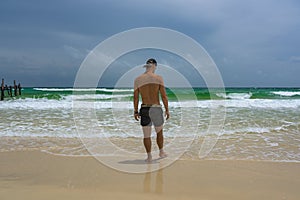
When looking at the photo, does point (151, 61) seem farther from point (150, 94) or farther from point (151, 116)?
point (151, 116)

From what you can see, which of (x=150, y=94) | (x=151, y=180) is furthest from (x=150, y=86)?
(x=151, y=180)

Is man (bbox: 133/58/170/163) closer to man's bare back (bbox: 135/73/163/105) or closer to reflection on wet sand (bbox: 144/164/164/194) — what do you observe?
man's bare back (bbox: 135/73/163/105)

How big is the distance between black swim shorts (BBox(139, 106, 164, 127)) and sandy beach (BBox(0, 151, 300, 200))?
33.2 inches

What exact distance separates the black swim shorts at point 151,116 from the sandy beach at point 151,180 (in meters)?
0.84

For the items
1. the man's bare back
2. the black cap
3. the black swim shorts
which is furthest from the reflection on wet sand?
the black cap

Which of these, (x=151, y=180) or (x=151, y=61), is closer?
(x=151, y=180)

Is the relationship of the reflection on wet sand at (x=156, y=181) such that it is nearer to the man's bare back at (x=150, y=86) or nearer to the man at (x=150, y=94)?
the man at (x=150, y=94)

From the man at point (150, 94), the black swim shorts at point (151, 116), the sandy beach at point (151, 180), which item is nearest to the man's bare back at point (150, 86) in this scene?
the man at point (150, 94)

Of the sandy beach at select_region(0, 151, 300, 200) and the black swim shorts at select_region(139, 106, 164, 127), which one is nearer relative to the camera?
the sandy beach at select_region(0, 151, 300, 200)

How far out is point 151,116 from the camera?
17.3ft

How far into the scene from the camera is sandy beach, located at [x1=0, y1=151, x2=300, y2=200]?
3584 millimetres

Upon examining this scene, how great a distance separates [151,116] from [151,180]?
1419 millimetres

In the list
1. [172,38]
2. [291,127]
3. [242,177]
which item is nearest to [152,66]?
A: [172,38]

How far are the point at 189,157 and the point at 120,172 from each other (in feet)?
5.70
